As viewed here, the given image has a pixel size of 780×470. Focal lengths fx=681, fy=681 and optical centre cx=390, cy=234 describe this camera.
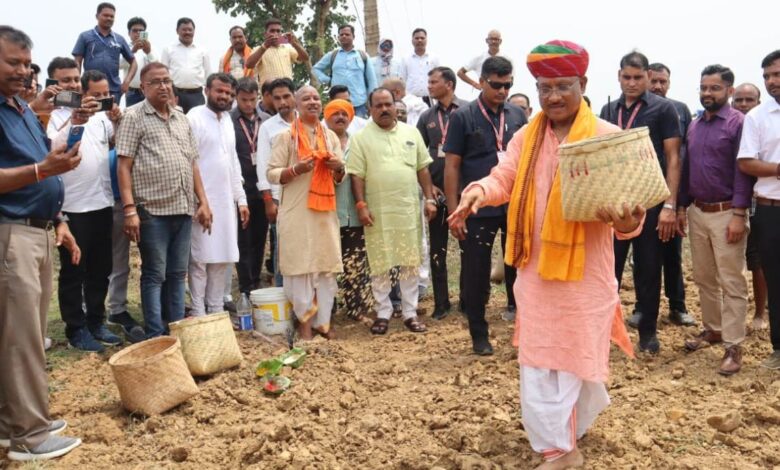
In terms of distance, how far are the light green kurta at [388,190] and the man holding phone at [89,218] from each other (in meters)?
2.05

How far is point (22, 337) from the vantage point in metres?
3.55

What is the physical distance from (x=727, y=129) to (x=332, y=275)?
335cm

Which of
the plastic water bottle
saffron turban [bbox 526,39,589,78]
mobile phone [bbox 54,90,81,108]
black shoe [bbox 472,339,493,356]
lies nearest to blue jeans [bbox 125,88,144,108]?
the plastic water bottle

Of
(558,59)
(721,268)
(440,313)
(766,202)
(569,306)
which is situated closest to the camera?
(558,59)

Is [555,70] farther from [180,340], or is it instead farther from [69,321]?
[69,321]

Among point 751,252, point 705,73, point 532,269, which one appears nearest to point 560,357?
point 532,269

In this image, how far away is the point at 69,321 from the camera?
5.47 metres

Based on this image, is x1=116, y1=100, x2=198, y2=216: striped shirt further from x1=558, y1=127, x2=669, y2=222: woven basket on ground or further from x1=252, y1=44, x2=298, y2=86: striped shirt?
x1=252, y1=44, x2=298, y2=86: striped shirt

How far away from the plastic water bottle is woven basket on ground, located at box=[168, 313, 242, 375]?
100 centimetres

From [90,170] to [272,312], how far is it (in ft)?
6.09

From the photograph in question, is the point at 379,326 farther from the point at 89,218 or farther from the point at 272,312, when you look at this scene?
the point at 89,218

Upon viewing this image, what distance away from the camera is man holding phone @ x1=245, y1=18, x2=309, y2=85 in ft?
27.4

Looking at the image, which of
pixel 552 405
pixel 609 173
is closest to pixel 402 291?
pixel 552 405

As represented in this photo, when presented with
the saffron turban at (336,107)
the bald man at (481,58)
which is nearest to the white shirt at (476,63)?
the bald man at (481,58)
